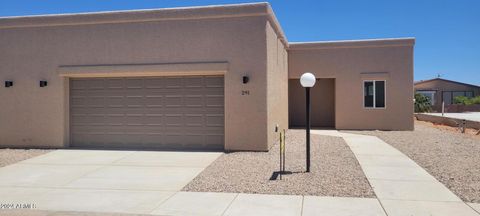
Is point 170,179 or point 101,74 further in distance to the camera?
point 101,74

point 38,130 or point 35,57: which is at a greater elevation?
point 35,57

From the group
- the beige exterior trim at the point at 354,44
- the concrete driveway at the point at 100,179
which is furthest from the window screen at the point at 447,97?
the concrete driveway at the point at 100,179

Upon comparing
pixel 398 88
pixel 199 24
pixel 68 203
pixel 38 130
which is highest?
pixel 199 24

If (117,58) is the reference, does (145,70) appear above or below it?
below

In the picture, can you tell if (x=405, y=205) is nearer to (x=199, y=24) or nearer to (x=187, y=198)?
(x=187, y=198)

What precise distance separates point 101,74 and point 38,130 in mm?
2724

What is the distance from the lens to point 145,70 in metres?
12.3

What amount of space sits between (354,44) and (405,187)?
1195 cm

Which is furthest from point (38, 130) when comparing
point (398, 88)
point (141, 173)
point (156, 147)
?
point (398, 88)

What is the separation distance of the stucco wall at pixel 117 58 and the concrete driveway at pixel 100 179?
134 cm

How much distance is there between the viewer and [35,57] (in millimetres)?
13000

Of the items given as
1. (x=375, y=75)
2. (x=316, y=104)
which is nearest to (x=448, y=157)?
(x=375, y=75)

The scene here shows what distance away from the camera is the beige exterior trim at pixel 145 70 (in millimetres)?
11930

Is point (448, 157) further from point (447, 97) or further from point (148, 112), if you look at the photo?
point (447, 97)
